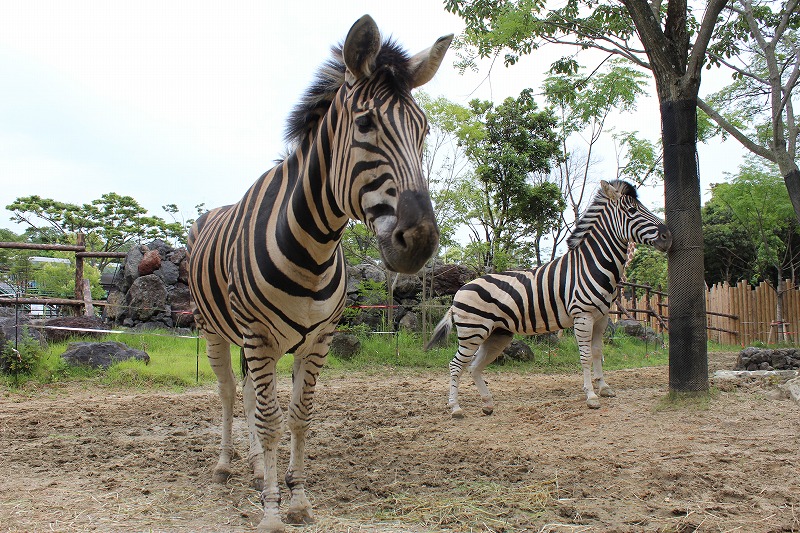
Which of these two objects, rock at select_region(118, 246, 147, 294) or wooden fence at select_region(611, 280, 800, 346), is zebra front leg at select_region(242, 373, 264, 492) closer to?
rock at select_region(118, 246, 147, 294)

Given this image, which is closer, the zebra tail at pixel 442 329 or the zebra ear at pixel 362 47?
the zebra ear at pixel 362 47

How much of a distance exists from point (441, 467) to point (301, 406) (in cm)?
151

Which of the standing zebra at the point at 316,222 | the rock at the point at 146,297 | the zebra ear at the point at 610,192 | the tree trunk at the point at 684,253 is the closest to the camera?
the standing zebra at the point at 316,222

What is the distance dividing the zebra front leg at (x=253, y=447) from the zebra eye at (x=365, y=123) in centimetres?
228

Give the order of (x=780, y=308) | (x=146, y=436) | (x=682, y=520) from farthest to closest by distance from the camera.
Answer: (x=780, y=308) < (x=146, y=436) < (x=682, y=520)

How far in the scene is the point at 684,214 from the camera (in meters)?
5.97

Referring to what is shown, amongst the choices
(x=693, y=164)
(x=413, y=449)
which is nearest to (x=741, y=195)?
(x=693, y=164)

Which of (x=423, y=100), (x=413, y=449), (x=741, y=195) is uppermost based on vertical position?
(x=423, y=100)

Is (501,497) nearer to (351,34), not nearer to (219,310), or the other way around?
(219,310)

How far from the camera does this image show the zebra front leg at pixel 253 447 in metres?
3.81

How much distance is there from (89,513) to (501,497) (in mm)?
2550

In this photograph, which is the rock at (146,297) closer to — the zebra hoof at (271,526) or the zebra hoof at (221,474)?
the zebra hoof at (221,474)

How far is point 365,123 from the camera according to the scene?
2.41 metres

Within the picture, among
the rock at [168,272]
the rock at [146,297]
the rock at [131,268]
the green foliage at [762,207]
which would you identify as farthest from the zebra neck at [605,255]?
the green foliage at [762,207]
